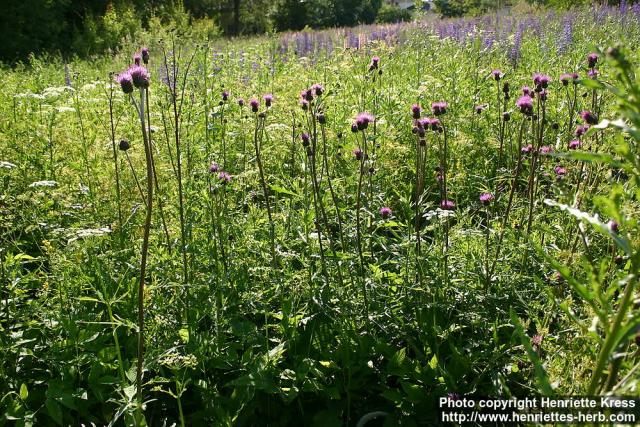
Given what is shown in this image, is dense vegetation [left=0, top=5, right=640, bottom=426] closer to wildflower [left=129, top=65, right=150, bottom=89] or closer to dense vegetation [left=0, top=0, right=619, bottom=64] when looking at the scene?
wildflower [left=129, top=65, right=150, bottom=89]

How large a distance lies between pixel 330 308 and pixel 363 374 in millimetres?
288

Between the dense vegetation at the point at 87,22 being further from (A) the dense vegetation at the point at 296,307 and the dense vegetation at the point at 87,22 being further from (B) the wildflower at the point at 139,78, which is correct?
(B) the wildflower at the point at 139,78

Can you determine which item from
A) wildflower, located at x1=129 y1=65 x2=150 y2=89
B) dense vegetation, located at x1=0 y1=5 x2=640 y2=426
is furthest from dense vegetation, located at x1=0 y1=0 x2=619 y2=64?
wildflower, located at x1=129 y1=65 x2=150 y2=89

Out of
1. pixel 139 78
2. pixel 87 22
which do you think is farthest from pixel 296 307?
pixel 87 22

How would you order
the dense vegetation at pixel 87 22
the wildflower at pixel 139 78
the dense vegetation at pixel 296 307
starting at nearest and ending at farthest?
the wildflower at pixel 139 78
the dense vegetation at pixel 296 307
the dense vegetation at pixel 87 22

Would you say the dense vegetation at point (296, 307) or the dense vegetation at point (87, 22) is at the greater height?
the dense vegetation at point (87, 22)

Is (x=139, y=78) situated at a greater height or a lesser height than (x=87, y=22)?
lesser

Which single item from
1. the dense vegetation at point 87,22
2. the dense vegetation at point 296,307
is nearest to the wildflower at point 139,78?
the dense vegetation at point 296,307

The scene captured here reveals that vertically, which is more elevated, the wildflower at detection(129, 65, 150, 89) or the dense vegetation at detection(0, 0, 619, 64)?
the dense vegetation at detection(0, 0, 619, 64)

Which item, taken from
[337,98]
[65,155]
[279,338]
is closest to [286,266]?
[279,338]

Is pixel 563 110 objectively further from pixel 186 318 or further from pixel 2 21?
pixel 2 21

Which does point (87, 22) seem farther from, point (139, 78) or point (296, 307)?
point (139, 78)

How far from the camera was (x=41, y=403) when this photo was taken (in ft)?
6.61

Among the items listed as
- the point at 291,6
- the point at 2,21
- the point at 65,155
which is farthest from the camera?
the point at 291,6
